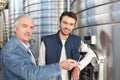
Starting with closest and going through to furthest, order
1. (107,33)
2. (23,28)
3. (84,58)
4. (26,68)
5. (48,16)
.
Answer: (26,68) < (23,28) < (84,58) < (107,33) < (48,16)

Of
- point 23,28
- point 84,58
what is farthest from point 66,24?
point 23,28

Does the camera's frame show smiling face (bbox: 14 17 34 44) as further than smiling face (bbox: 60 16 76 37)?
No

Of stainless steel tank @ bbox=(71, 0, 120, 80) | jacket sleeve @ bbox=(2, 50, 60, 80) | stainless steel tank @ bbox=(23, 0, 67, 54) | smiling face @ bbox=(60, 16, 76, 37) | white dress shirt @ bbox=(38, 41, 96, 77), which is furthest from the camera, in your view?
stainless steel tank @ bbox=(23, 0, 67, 54)

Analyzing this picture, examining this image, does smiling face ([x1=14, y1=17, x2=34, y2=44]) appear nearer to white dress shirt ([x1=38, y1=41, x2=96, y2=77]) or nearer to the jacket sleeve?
the jacket sleeve

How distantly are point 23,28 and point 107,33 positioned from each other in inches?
50.1

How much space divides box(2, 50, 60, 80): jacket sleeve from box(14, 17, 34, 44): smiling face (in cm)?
18

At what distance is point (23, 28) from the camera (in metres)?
1.92

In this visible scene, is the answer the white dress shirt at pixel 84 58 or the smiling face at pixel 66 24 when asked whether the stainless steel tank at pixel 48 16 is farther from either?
the smiling face at pixel 66 24

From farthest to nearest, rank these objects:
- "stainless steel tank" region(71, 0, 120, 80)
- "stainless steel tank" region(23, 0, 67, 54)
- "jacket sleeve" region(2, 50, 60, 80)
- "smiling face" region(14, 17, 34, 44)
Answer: "stainless steel tank" region(23, 0, 67, 54), "stainless steel tank" region(71, 0, 120, 80), "smiling face" region(14, 17, 34, 44), "jacket sleeve" region(2, 50, 60, 80)

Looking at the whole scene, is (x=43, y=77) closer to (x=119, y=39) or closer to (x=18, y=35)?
(x=18, y=35)

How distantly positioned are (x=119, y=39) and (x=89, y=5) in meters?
0.81

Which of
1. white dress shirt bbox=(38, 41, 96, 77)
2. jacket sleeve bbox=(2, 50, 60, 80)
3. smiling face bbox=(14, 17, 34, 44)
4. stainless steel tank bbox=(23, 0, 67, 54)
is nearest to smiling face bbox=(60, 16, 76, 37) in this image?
white dress shirt bbox=(38, 41, 96, 77)

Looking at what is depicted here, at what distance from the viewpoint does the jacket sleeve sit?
1714 mm

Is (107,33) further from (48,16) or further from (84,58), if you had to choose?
(48,16)
